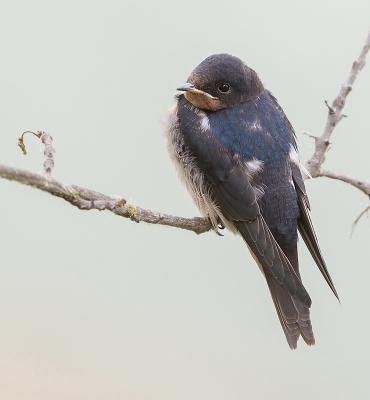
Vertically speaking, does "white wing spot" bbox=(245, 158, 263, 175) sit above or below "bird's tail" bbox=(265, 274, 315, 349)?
above

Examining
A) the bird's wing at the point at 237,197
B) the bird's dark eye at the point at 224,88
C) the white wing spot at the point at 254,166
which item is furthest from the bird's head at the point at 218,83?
the white wing spot at the point at 254,166

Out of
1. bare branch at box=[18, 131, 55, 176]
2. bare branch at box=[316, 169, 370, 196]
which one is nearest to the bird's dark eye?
bare branch at box=[316, 169, 370, 196]

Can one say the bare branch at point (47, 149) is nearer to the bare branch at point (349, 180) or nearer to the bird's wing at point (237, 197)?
the bird's wing at point (237, 197)

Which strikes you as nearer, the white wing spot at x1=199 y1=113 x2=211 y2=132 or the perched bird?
the perched bird

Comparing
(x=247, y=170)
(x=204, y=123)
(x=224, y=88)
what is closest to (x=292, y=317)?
(x=247, y=170)

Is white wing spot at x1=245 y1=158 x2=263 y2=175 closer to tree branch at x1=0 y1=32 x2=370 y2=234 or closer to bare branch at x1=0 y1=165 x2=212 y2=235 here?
tree branch at x1=0 y1=32 x2=370 y2=234

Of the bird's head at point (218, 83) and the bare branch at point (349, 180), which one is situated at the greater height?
the bird's head at point (218, 83)

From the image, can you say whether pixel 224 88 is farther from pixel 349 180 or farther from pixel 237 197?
pixel 349 180
